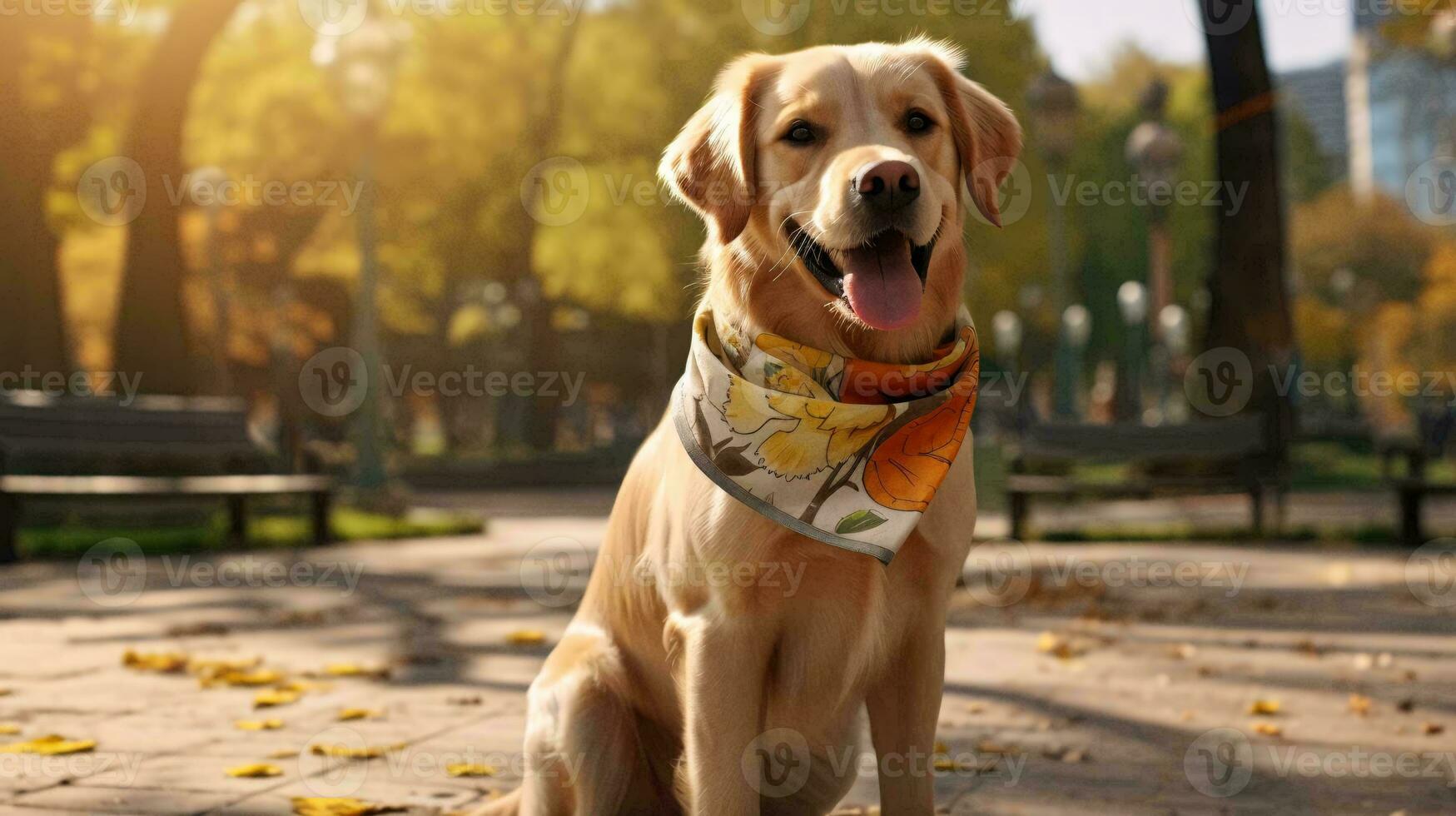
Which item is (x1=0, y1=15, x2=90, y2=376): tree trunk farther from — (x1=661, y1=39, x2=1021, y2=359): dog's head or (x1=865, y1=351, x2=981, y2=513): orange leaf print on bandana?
(x1=865, y1=351, x2=981, y2=513): orange leaf print on bandana

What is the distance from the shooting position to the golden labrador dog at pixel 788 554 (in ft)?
9.84

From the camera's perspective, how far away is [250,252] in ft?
129

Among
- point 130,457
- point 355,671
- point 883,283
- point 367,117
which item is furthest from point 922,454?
point 367,117

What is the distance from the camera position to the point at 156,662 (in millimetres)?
6305

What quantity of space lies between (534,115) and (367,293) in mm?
13955

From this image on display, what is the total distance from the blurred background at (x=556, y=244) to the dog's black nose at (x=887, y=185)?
8.17m

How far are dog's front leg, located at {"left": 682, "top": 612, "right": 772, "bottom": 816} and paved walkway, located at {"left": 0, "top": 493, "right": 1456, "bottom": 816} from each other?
1105 mm

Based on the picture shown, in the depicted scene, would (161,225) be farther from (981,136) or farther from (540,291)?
(540,291)

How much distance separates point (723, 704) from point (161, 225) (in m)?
15.4

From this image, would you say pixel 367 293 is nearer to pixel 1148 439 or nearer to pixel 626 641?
pixel 1148 439

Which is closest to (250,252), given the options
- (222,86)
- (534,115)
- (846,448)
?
(222,86)

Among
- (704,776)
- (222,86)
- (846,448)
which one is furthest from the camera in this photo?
(222,86)

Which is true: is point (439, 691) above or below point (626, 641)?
below

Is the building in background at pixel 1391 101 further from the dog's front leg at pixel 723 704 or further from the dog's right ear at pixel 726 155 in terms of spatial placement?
the dog's front leg at pixel 723 704
